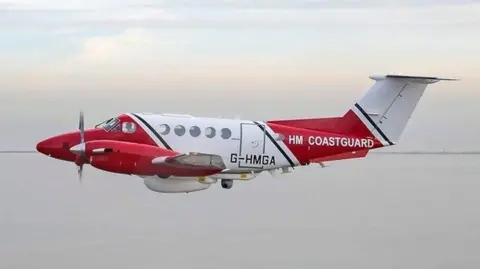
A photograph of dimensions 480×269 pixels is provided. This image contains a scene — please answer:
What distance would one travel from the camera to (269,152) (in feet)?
135

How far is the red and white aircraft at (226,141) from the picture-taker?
130 feet

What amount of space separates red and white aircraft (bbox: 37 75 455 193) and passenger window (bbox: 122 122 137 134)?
0.10 feet

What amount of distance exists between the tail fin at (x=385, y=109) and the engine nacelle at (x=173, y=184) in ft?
16.8

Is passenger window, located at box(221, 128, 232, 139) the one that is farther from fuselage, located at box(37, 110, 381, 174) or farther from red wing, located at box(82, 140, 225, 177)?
red wing, located at box(82, 140, 225, 177)

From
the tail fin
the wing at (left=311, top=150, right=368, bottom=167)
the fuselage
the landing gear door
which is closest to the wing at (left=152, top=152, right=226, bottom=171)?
the fuselage

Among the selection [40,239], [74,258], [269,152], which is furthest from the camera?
[269,152]

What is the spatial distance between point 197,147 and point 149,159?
5.67 ft

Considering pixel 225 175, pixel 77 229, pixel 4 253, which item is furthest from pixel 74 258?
pixel 225 175

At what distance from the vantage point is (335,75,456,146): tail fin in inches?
1646

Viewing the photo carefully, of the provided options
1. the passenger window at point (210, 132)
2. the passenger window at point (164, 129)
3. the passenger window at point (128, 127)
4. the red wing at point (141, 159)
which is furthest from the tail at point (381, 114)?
the passenger window at point (128, 127)

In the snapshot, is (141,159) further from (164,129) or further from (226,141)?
(226,141)

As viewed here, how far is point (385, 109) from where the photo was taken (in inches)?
1654

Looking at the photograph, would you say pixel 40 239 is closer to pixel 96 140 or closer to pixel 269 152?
pixel 96 140


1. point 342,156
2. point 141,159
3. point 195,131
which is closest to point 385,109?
point 342,156
